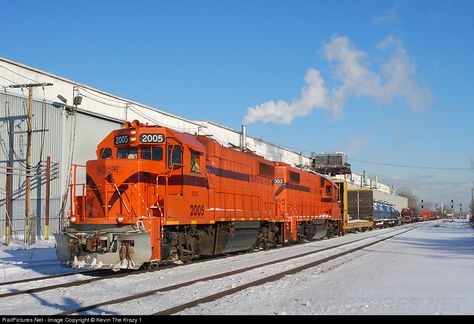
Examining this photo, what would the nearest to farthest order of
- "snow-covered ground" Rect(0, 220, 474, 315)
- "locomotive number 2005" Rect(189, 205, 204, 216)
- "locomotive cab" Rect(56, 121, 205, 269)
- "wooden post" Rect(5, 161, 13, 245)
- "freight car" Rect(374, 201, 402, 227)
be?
1. "snow-covered ground" Rect(0, 220, 474, 315)
2. "locomotive cab" Rect(56, 121, 205, 269)
3. "locomotive number 2005" Rect(189, 205, 204, 216)
4. "wooden post" Rect(5, 161, 13, 245)
5. "freight car" Rect(374, 201, 402, 227)

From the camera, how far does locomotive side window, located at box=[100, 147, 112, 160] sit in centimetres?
1367

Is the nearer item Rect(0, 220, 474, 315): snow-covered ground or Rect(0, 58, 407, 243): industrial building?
Rect(0, 220, 474, 315): snow-covered ground

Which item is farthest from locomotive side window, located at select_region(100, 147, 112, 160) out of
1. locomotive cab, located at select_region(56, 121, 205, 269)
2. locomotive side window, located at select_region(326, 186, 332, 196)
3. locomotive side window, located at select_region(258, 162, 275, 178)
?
locomotive side window, located at select_region(326, 186, 332, 196)

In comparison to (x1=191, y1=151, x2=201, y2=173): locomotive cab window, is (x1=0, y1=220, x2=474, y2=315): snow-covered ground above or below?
below

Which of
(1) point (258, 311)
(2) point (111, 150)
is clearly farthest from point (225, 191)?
(1) point (258, 311)

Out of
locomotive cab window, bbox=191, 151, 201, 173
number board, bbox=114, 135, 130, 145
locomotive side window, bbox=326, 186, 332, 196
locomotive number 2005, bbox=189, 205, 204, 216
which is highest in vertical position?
number board, bbox=114, 135, 130, 145

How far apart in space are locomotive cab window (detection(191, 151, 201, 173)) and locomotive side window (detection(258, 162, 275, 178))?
20.0 feet

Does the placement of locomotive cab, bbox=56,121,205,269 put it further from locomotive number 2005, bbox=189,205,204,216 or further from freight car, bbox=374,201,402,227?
freight car, bbox=374,201,402,227

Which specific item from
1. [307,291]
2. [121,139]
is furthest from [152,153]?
[307,291]

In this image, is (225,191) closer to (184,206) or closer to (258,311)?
(184,206)

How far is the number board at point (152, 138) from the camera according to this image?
13.1 meters

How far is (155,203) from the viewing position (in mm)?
12750

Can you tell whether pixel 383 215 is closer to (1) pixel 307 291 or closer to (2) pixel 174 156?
(2) pixel 174 156

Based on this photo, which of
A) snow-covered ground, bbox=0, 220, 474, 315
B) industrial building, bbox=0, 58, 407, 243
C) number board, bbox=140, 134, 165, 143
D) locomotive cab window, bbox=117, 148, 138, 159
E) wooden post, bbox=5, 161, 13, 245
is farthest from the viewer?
industrial building, bbox=0, 58, 407, 243
